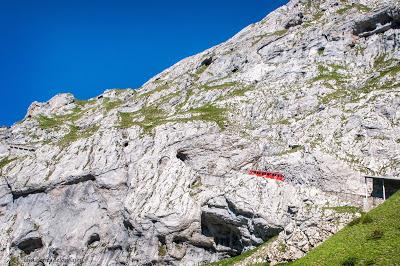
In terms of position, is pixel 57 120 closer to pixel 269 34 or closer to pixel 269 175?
pixel 269 34

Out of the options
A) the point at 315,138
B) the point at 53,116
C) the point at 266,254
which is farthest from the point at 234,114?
the point at 53,116

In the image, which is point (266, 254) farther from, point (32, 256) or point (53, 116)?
point (53, 116)

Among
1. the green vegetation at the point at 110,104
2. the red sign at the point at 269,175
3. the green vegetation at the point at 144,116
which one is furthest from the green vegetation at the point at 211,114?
the green vegetation at the point at 110,104

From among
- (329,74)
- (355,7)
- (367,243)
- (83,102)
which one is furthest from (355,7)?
(83,102)

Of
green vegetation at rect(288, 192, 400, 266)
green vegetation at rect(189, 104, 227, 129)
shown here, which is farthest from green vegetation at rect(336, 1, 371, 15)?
green vegetation at rect(288, 192, 400, 266)

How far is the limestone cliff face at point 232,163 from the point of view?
55969 millimetres

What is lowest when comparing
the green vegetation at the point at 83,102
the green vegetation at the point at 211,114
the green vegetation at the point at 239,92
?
the green vegetation at the point at 211,114

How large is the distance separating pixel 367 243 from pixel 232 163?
35142 mm

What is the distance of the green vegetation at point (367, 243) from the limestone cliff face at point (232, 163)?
3.54 metres

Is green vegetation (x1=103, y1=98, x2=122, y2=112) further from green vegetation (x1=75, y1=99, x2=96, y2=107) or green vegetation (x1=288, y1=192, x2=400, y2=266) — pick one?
green vegetation (x1=288, y1=192, x2=400, y2=266)

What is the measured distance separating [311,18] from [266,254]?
9426 centimetres

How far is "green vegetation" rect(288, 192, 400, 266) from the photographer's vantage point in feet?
108

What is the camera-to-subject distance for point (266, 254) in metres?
46.1

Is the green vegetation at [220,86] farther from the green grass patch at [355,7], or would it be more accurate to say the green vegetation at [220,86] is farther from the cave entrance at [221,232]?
the cave entrance at [221,232]
